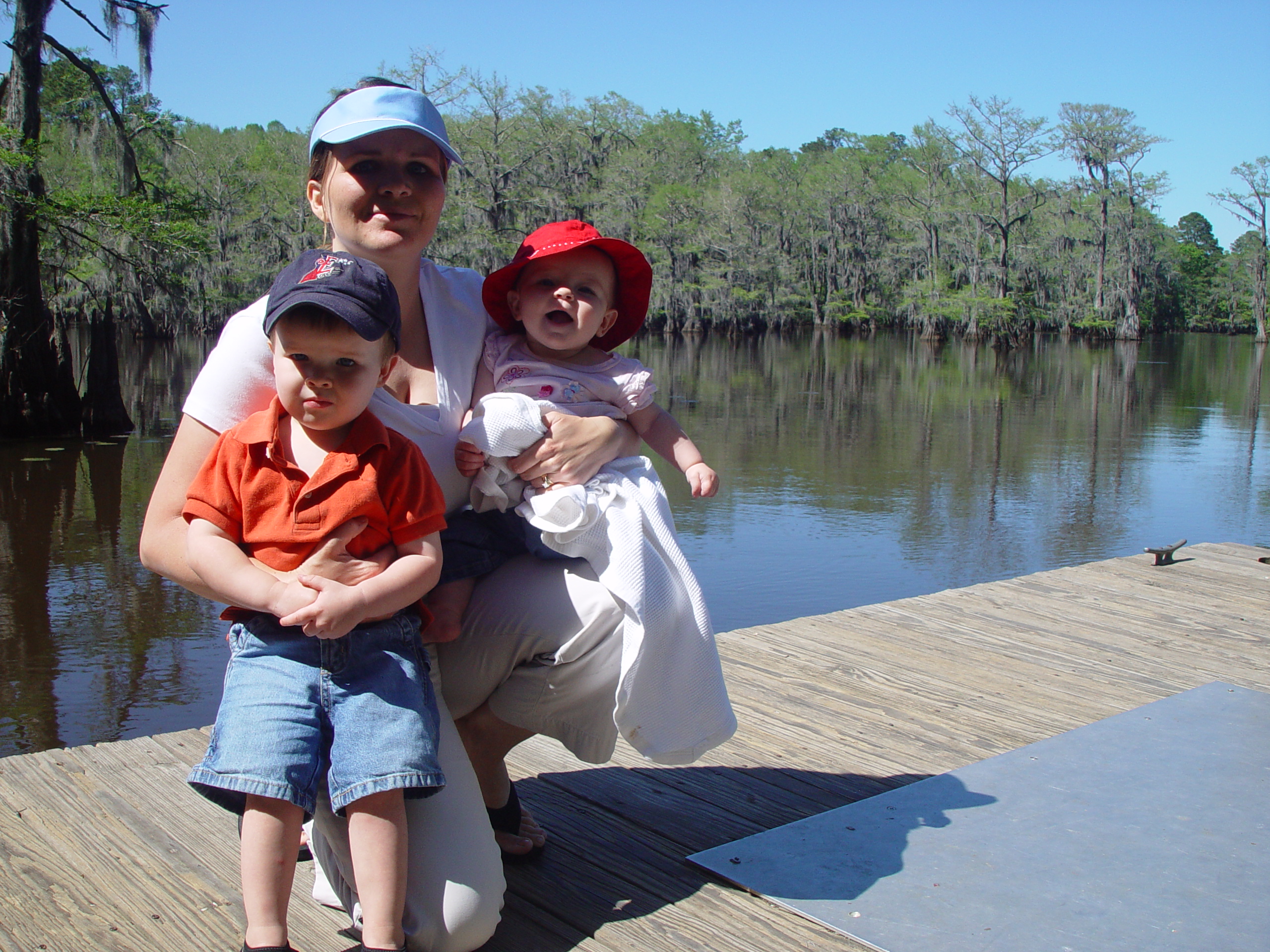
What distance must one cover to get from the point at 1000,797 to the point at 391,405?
167 cm

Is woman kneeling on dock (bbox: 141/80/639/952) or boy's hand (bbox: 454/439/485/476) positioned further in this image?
boy's hand (bbox: 454/439/485/476)

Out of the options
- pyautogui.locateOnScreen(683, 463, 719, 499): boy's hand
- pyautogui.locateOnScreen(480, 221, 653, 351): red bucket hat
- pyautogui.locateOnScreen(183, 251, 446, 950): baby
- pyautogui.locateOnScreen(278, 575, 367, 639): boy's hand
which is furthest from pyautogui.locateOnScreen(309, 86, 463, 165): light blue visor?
pyautogui.locateOnScreen(278, 575, 367, 639): boy's hand

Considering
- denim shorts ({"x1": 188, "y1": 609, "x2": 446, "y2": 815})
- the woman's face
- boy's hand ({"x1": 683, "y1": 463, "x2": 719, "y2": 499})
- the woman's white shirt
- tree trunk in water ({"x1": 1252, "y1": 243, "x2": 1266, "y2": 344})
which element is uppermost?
tree trunk in water ({"x1": 1252, "y1": 243, "x2": 1266, "y2": 344})

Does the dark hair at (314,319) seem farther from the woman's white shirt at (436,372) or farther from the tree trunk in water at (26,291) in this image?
the tree trunk in water at (26,291)

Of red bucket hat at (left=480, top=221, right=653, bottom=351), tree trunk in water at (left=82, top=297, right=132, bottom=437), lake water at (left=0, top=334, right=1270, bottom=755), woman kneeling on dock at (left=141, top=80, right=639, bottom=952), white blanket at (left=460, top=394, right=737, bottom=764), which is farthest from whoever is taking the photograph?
tree trunk in water at (left=82, top=297, right=132, bottom=437)

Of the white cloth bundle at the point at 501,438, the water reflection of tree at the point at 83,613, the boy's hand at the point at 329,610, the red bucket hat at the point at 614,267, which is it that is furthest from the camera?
the water reflection of tree at the point at 83,613

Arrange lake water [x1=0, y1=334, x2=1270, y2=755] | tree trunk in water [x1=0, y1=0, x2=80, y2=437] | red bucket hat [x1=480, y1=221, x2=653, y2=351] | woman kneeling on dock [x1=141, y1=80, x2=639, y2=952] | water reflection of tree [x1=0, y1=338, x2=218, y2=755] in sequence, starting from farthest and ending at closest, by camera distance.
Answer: tree trunk in water [x1=0, y1=0, x2=80, y2=437], lake water [x1=0, y1=334, x2=1270, y2=755], water reflection of tree [x1=0, y1=338, x2=218, y2=755], red bucket hat [x1=480, y1=221, x2=653, y2=351], woman kneeling on dock [x1=141, y1=80, x2=639, y2=952]

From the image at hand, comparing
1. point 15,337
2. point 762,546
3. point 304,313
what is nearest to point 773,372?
point 15,337

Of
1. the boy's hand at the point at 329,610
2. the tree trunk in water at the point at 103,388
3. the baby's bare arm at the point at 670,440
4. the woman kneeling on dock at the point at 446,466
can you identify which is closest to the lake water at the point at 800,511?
the tree trunk in water at the point at 103,388

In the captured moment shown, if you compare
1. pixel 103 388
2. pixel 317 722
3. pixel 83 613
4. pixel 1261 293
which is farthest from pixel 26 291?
pixel 1261 293

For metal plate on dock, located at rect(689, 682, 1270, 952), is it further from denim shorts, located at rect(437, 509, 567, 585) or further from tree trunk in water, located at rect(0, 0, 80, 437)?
tree trunk in water, located at rect(0, 0, 80, 437)

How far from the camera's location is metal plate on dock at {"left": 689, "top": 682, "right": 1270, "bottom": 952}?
206cm

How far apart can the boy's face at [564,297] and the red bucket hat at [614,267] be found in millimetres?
25

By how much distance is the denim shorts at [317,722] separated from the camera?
5.90 ft
